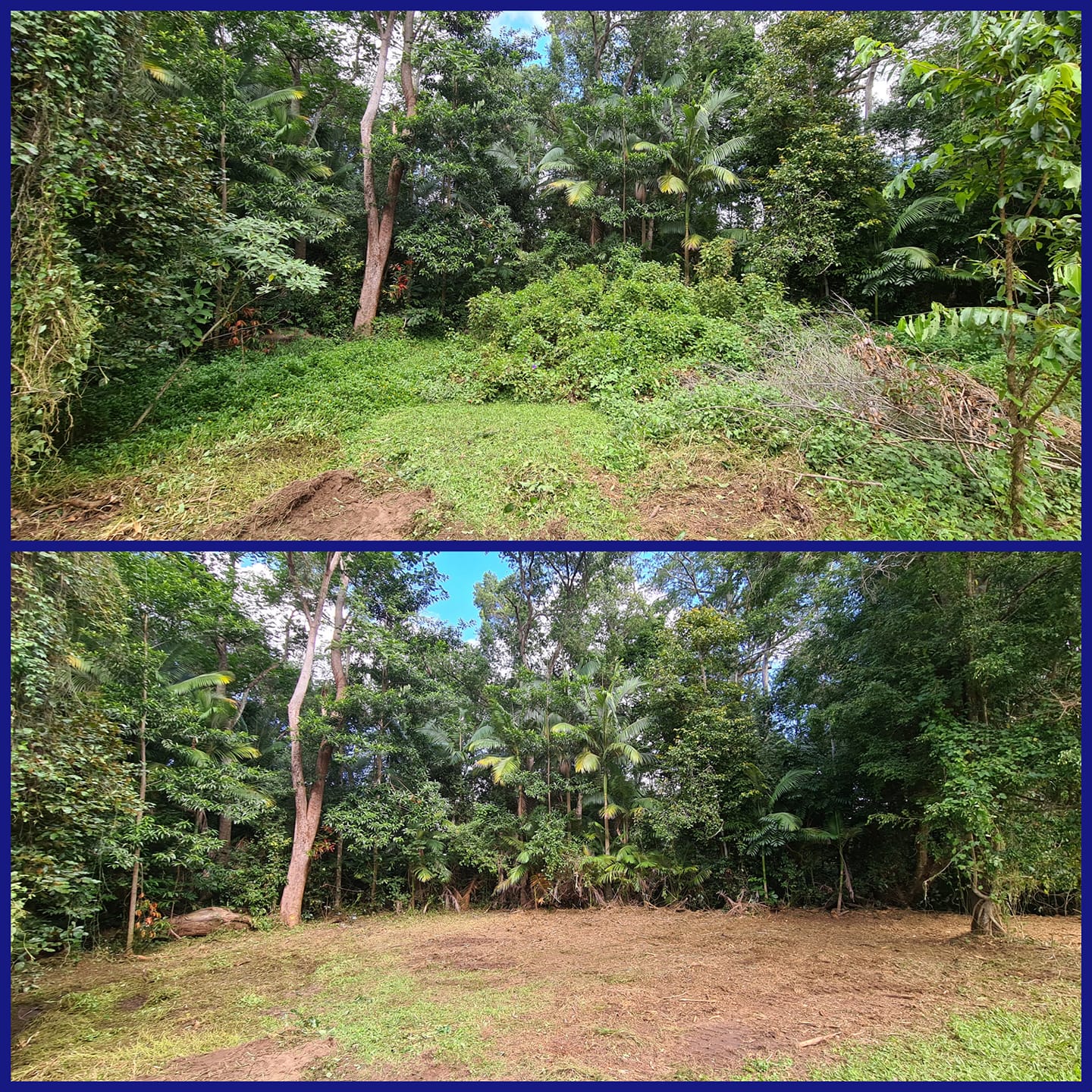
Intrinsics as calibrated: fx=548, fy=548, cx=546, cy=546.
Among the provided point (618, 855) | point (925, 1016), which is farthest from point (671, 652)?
point (925, 1016)

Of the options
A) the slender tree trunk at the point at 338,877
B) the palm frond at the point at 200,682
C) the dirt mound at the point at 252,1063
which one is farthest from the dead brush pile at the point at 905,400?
the slender tree trunk at the point at 338,877

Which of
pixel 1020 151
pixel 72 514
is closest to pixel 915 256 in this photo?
pixel 1020 151

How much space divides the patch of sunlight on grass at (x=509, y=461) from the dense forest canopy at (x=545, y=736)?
2866mm

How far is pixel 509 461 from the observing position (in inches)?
224

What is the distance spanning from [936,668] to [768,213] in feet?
29.7

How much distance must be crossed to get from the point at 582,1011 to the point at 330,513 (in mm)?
4443

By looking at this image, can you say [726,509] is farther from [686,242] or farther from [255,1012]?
[686,242]

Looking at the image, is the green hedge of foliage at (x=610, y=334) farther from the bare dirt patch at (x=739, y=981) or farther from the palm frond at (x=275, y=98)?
the bare dirt patch at (x=739, y=981)

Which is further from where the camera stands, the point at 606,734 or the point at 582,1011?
the point at 606,734

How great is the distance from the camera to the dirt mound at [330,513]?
4.81 meters

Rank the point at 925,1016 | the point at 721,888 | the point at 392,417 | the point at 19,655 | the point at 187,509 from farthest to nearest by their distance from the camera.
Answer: the point at 721,888 → the point at 392,417 → the point at 187,509 → the point at 925,1016 → the point at 19,655

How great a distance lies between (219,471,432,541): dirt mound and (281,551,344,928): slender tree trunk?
12.8ft

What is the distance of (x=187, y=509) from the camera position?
4.83 meters

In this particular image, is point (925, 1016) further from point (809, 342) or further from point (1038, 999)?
point (809, 342)
